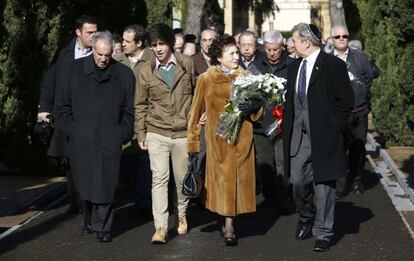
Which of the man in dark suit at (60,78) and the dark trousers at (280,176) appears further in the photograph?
the dark trousers at (280,176)

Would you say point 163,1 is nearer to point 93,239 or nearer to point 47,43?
point 47,43

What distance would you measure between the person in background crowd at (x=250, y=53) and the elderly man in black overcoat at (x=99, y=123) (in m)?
1.93

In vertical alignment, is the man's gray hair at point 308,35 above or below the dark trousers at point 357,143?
above

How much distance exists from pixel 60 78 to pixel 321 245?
10.2ft

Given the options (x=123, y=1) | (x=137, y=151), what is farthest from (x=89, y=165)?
(x=123, y=1)

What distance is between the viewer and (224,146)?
912 cm

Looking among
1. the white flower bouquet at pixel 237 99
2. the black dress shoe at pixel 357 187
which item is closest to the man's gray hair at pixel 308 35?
the white flower bouquet at pixel 237 99

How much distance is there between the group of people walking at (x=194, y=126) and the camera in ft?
29.0

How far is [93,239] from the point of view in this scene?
945cm

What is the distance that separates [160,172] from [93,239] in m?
0.91

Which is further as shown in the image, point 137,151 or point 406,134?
point 406,134

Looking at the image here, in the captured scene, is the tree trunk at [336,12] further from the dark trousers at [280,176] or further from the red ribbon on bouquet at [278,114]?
the red ribbon on bouquet at [278,114]

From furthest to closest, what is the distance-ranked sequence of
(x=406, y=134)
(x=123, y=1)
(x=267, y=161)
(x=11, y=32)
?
(x=406, y=134) < (x=123, y=1) < (x=11, y=32) < (x=267, y=161)

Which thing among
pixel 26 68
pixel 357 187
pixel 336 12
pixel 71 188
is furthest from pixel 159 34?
pixel 336 12
